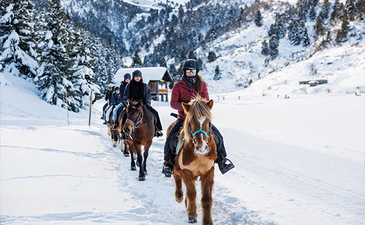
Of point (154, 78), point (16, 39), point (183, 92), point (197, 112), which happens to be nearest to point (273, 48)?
point (154, 78)

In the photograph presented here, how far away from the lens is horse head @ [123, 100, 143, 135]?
8125 millimetres

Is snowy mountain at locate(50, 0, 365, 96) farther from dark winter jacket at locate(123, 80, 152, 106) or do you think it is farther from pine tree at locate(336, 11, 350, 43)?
dark winter jacket at locate(123, 80, 152, 106)

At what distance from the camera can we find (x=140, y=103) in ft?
28.0

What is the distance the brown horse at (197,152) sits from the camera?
13.9ft

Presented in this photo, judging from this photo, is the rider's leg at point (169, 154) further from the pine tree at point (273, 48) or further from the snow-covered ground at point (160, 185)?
the pine tree at point (273, 48)

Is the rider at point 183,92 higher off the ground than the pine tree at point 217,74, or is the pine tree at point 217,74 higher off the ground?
the pine tree at point 217,74

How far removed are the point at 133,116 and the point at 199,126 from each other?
4.41 meters

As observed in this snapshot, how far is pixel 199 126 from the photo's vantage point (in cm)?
425

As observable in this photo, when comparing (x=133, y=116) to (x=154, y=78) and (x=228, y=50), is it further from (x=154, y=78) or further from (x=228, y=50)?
(x=228, y=50)

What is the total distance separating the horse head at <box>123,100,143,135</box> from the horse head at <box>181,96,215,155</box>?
3.95 m

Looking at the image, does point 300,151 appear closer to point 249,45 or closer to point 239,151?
point 239,151

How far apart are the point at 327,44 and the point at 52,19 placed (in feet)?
279

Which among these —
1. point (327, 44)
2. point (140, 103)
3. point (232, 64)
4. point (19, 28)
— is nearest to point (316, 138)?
point (140, 103)

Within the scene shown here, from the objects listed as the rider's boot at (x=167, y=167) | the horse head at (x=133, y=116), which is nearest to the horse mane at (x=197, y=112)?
the rider's boot at (x=167, y=167)
